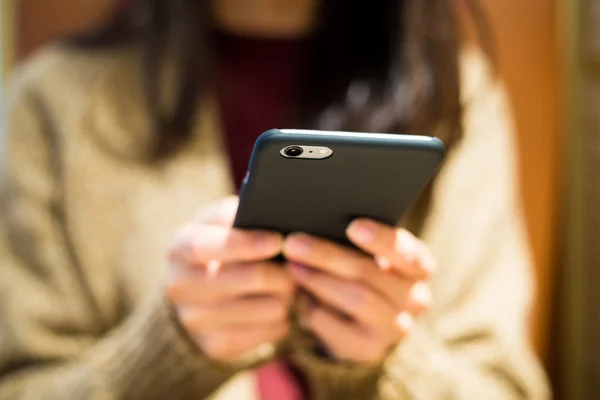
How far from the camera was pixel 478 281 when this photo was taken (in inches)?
24.5

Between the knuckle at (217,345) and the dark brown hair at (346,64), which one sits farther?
the dark brown hair at (346,64)

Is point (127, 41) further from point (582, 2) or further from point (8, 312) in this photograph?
point (582, 2)

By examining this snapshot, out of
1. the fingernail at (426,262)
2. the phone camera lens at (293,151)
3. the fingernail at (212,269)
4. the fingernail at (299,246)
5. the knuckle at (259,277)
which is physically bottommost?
the fingernail at (426,262)

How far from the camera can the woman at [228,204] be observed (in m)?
0.44

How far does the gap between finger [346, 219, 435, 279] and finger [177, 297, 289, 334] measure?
0.08 meters

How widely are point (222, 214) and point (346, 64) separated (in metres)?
0.38

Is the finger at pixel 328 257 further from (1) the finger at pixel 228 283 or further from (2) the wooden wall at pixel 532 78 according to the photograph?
(2) the wooden wall at pixel 532 78

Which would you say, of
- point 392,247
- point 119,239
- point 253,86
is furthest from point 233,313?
point 253,86

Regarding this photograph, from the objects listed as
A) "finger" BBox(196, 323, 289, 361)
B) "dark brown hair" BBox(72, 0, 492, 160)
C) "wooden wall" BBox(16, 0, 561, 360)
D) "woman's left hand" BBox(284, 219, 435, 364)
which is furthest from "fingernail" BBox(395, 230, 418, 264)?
"wooden wall" BBox(16, 0, 561, 360)

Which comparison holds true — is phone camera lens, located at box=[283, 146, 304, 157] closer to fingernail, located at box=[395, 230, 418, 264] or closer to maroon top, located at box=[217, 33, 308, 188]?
fingernail, located at box=[395, 230, 418, 264]

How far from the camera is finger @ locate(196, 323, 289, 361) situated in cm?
43

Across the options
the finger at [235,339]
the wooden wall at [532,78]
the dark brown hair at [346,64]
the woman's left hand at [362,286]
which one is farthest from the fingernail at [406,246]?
the wooden wall at [532,78]

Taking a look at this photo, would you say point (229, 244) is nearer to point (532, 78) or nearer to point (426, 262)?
point (426, 262)

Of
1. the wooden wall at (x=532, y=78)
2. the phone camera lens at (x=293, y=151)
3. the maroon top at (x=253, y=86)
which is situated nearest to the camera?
the phone camera lens at (x=293, y=151)
